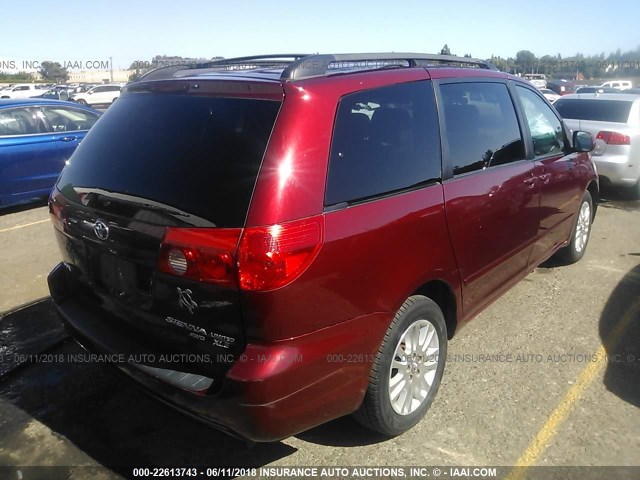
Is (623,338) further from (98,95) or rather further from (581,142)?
(98,95)

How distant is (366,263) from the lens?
2199 millimetres

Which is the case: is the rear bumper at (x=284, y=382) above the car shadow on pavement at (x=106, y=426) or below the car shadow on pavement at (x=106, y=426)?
above

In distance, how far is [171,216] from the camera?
2.04 metres

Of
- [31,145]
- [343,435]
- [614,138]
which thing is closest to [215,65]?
[343,435]

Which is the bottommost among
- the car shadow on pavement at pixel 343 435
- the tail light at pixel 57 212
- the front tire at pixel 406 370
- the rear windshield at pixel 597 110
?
the car shadow on pavement at pixel 343 435

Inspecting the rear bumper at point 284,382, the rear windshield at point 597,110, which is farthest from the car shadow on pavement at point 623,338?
the rear windshield at point 597,110

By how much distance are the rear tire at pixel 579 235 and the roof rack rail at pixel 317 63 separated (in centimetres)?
194

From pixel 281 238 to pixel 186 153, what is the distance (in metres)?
0.62

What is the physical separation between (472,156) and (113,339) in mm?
2195

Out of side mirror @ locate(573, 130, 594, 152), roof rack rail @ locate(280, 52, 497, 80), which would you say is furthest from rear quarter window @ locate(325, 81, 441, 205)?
side mirror @ locate(573, 130, 594, 152)

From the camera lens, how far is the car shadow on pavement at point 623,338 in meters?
3.07

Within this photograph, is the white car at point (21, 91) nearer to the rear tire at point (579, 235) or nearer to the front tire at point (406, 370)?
the rear tire at point (579, 235)

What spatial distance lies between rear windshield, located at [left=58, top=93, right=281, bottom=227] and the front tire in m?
1.01

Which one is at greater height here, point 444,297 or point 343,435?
point 444,297
